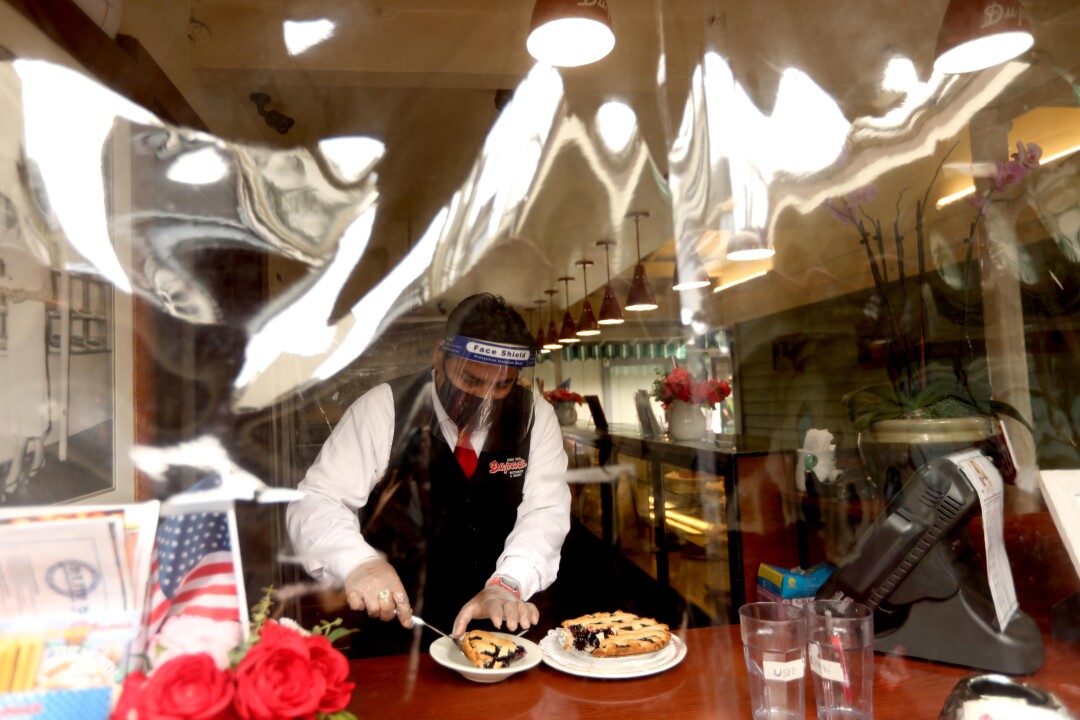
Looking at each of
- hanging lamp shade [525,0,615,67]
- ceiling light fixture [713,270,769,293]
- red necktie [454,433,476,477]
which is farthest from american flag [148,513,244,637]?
ceiling light fixture [713,270,769,293]

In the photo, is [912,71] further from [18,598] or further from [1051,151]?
[18,598]

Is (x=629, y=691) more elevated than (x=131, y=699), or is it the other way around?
(x=131, y=699)

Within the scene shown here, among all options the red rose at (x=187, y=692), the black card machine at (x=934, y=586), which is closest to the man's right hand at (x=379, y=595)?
the red rose at (x=187, y=692)

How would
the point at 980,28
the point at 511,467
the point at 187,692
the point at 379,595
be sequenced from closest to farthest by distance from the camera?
1. the point at 187,692
2. the point at 379,595
3. the point at 980,28
4. the point at 511,467

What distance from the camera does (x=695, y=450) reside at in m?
2.19

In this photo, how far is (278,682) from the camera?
51 cm

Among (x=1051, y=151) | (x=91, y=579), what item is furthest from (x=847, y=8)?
(x=91, y=579)

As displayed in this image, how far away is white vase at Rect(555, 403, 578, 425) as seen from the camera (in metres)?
1.94

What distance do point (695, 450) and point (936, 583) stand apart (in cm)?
128

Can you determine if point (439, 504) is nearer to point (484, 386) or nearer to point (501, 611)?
point (484, 386)

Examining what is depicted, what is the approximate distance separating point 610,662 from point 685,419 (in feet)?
5.23

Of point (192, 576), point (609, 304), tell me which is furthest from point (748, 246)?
point (192, 576)

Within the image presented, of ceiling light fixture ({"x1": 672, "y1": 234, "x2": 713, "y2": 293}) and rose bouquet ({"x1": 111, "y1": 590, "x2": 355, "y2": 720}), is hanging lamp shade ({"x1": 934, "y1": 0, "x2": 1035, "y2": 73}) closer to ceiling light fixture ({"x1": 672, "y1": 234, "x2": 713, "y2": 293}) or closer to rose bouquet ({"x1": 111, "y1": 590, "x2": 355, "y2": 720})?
ceiling light fixture ({"x1": 672, "y1": 234, "x2": 713, "y2": 293})

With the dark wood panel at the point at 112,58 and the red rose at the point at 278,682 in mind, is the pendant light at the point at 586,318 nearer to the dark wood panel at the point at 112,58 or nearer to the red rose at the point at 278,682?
the dark wood panel at the point at 112,58
